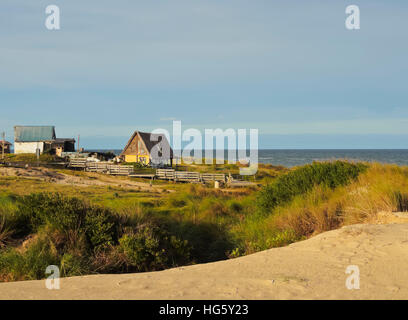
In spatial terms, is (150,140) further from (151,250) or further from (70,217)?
(151,250)

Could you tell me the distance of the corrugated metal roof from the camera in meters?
72.1

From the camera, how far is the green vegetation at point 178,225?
8406 millimetres

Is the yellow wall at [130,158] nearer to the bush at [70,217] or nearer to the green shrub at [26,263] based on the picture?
the bush at [70,217]

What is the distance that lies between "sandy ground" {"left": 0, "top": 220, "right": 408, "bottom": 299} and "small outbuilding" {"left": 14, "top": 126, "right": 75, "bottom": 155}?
68.9 metres

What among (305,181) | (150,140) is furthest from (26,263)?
(150,140)

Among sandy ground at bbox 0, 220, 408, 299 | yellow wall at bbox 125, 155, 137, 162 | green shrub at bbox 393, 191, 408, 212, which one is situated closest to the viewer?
sandy ground at bbox 0, 220, 408, 299

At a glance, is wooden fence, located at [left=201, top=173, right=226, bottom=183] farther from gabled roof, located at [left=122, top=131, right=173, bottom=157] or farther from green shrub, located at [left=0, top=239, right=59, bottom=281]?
green shrub, located at [left=0, top=239, right=59, bottom=281]

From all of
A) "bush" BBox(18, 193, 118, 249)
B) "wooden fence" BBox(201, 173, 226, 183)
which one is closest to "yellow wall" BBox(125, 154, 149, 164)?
"wooden fence" BBox(201, 173, 226, 183)

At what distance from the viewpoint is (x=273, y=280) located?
17.5ft

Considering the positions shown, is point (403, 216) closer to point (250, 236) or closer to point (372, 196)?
point (372, 196)

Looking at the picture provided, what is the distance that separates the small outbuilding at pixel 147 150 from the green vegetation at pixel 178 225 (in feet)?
145
